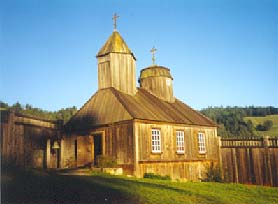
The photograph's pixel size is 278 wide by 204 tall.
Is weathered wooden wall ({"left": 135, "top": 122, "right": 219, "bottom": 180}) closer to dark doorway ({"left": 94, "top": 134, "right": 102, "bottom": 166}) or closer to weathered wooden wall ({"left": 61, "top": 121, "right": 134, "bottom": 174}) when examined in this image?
weathered wooden wall ({"left": 61, "top": 121, "right": 134, "bottom": 174})

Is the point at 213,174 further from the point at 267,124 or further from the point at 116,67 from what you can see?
the point at 267,124

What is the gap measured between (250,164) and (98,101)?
38.2 feet

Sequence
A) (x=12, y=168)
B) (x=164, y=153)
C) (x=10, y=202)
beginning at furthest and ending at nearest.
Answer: (x=164, y=153), (x=12, y=168), (x=10, y=202)

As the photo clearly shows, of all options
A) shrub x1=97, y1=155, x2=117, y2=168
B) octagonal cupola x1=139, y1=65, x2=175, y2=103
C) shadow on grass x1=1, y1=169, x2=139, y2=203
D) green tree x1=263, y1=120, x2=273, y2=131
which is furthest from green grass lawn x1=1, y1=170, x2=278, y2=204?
green tree x1=263, y1=120, x2=273, y2=131

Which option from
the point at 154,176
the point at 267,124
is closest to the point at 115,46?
the point at 154,176

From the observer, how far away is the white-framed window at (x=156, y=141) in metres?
21.6

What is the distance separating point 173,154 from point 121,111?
4.91 metres

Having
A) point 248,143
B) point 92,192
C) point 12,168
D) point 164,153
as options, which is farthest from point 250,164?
point 12,168

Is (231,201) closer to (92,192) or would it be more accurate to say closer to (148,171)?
(92,192)

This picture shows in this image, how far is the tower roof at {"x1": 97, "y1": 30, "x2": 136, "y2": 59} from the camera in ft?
81.0

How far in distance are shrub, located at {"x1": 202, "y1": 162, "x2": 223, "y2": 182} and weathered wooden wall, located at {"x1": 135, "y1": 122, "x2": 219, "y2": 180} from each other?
0.44m

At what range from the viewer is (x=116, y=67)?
24422 mm

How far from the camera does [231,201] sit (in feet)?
41.9

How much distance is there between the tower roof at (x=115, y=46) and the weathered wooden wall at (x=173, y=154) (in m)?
6.67
